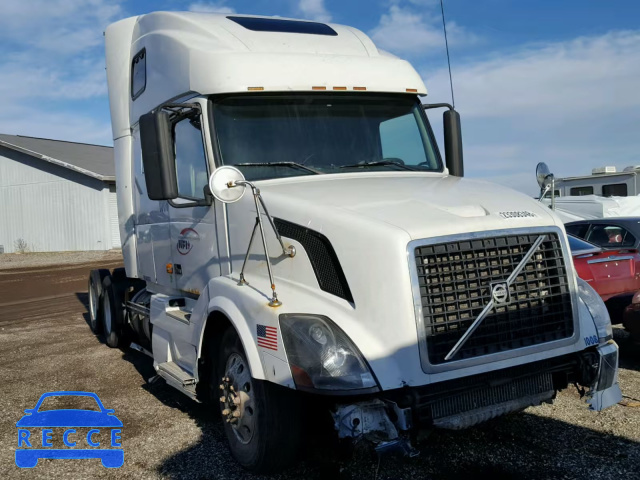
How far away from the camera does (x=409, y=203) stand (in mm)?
4262

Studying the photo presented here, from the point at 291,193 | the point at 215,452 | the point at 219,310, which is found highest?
the point at 291,193

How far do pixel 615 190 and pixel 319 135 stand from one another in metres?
15.2

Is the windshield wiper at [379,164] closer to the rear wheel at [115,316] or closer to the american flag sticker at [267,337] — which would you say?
the american flag sticker at [267,337]

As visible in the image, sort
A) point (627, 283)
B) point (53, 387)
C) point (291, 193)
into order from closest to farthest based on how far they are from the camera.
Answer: point (291, 193) → point (53, 387) → point (627, 283)

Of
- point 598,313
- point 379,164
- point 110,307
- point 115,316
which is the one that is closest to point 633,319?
point 598,313

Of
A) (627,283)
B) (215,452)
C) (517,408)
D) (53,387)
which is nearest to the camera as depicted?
(517,408)

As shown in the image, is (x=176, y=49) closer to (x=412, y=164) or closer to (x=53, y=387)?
(x=412, y=164)

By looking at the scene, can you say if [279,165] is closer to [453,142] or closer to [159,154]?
[159,154]

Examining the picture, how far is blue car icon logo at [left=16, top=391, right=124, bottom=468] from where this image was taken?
499cm

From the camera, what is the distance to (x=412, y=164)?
17.9ft

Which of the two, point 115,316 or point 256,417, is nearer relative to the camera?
point 256,417

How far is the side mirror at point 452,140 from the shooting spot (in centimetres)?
588

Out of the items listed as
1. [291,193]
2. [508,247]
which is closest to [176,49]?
[291,193]

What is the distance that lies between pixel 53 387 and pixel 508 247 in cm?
517
